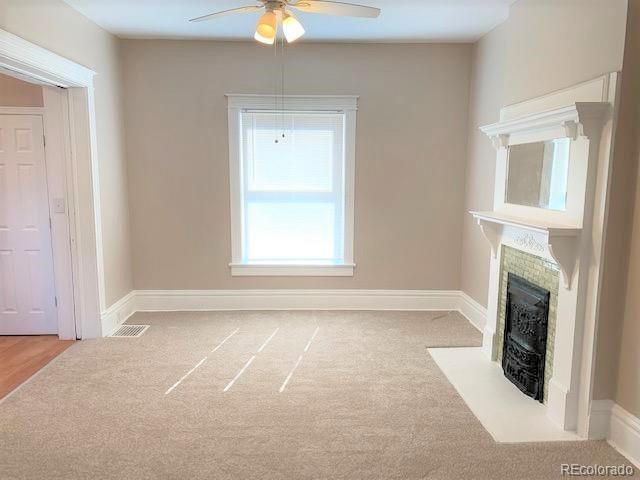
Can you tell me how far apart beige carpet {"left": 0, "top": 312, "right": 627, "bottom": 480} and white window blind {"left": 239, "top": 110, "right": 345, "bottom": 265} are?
107 centimetres

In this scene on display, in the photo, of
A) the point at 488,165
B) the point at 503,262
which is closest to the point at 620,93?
the point at 503,262

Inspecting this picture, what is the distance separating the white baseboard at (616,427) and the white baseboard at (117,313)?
11.9 ft

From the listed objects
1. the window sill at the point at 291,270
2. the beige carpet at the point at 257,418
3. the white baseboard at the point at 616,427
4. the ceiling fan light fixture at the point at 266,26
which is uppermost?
the ceiling fan light fixture at the point at 266,26

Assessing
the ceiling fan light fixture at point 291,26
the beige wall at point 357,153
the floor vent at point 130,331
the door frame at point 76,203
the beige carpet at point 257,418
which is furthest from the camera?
the beige wall at point 357,153

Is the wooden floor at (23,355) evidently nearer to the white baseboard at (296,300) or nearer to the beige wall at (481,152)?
the white baseboard at (296,300)

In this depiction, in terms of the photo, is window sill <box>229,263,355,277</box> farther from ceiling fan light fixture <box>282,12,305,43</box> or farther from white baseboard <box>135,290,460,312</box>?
ceiling fan light fixture <box>282,12,305,43</box>

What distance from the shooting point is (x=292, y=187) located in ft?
15.1

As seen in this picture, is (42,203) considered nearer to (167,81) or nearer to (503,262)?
(167,81)

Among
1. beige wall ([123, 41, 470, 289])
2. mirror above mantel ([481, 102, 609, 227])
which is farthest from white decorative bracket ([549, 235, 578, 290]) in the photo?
beige wall ([123, 41, 470, 289])

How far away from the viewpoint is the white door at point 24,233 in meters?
3.77

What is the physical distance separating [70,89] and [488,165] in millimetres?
3489

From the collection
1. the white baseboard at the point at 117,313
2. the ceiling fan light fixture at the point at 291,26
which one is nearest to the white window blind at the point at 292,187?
the white baseboard at the point at 117,313

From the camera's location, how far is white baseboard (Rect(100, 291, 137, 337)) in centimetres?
396

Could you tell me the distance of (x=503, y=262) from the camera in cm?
339
